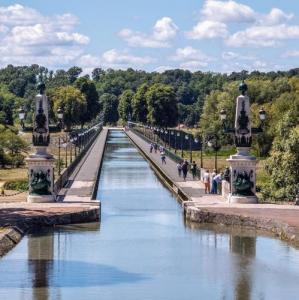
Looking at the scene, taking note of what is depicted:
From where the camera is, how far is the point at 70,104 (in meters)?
140

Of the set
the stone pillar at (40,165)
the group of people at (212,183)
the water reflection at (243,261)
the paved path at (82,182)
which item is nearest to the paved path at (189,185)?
the group of people at (212,183)

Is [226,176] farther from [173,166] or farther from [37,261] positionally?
[173,166]

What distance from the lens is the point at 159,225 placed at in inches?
1537

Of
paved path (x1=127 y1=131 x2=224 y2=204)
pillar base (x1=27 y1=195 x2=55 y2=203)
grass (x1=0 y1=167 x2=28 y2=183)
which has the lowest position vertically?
grass (x1=0 y1=167 x2=28 y2=183)

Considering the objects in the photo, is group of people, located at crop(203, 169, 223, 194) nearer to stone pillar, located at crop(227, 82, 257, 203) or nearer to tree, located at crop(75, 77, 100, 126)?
stone pillar, located at crop(227, 82, 257, 203)

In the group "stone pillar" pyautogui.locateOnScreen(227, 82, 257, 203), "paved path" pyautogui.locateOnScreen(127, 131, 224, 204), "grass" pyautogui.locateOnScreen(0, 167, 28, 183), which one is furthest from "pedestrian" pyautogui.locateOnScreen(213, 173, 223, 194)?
"grass" pyautogui.locateOnScreen(0, 167, 28, 183)

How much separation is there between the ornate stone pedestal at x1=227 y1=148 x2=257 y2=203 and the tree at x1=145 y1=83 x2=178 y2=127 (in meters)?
118

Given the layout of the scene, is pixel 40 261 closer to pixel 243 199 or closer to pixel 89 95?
pixel 243 199

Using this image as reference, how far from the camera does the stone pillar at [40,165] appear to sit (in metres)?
41.6

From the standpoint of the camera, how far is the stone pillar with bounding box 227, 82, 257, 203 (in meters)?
41.4

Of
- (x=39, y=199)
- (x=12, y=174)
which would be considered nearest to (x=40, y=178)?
(x=39, y=199)

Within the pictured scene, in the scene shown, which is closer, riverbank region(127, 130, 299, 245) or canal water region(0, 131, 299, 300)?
canal water region(0, 131, 299, 300)

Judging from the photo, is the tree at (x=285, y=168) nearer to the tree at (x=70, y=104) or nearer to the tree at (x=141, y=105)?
the tree at (x=70, y=104)

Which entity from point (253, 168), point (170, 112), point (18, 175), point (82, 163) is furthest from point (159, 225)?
point (170, 112)
